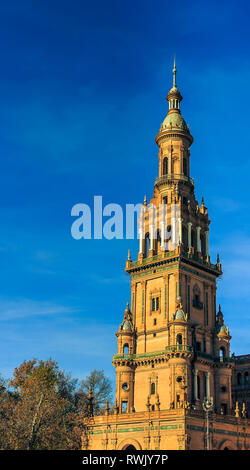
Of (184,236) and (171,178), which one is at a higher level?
(171,178)

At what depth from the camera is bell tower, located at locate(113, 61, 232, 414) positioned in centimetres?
8356

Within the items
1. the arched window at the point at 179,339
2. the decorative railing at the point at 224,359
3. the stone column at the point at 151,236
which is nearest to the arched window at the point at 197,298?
the arched window at the point at 179,339

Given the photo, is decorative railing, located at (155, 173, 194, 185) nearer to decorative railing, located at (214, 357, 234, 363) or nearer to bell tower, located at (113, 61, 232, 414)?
bell tower, located at (113, 61, 232, 414)

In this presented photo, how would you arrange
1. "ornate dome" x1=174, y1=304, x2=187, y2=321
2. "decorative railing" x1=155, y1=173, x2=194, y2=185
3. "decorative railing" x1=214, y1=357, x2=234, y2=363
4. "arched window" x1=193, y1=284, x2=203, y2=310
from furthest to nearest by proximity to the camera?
"decorative railing" x1=155, y1=173, x2=194, y2=185 → "arched window" x1=193, y1=284, x2=203, y2=310 → "decorative railing" x1=214, y1=357, x2=234, y2=363 → "ornate dome" x1=174, y1=304, x2=187, y2=321

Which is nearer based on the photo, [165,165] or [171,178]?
[171,178]

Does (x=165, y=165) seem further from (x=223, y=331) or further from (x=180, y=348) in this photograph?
(x=180, y=348)

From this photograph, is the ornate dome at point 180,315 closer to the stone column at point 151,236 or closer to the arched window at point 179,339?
the arched window at point 179,339

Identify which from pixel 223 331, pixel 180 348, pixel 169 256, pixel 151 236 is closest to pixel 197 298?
pixel 223 331

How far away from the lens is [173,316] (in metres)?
85.1

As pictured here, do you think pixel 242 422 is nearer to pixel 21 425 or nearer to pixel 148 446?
pixel 148 446

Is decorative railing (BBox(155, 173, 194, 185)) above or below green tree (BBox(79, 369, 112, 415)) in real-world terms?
above

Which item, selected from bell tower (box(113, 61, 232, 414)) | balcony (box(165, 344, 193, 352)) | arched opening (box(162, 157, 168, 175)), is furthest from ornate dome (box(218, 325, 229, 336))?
arched opening (box(162, 157, 168, 175))
